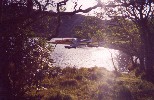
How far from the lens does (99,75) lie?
1121 inches

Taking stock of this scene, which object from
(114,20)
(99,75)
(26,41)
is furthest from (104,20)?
(26,41)

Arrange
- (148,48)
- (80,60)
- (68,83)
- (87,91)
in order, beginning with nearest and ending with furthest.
A: (87,91), (68,83), (148,48), (80,60)

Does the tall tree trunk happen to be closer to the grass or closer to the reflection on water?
the reflection on water

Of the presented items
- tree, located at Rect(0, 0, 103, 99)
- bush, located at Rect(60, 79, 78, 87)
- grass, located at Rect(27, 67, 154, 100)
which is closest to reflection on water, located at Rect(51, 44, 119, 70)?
bush, located at Rect(60, 79, 78, 87)

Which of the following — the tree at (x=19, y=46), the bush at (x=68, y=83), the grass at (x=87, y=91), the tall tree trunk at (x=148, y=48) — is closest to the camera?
the tree at (x=19, y=46)

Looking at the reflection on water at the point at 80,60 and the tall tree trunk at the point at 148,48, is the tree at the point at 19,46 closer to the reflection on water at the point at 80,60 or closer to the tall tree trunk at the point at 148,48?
the tall tree trunk at the point at 148,48

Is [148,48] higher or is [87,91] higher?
[148,48]

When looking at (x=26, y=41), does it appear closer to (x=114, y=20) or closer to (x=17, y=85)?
(x=17, y=85)

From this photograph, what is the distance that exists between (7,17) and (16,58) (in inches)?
93.9

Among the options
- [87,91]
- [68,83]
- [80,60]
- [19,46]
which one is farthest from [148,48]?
[80,60]

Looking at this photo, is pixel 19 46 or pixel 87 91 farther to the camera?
pixel 87 91

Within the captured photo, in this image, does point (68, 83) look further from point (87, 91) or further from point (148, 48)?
point (148, 48)

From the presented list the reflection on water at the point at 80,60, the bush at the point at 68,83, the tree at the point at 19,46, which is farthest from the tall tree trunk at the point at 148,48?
the tree at the point at 19,46

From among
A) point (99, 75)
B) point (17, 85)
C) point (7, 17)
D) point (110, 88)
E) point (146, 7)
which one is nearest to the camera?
point (7, 17)
